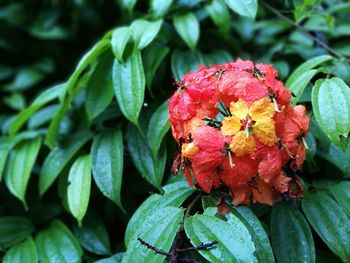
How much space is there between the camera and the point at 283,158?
3.16 feet

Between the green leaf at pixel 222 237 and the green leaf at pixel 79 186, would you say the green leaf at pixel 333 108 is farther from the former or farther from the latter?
the green leaf at pixel 79 186

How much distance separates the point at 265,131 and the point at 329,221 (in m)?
0.28

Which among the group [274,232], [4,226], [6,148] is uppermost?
[6,148]

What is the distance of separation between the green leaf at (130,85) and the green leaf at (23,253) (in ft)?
1.30

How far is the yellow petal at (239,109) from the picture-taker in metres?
0.94

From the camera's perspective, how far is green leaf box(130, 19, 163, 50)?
1.27m

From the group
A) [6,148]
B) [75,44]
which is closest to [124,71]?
[6,148]

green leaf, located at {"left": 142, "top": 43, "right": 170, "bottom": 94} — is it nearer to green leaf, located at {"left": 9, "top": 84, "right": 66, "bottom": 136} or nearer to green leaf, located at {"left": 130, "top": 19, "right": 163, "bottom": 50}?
green leaf, located at {"left": 130, "top": 19, "right": 163, "bottom": 50}

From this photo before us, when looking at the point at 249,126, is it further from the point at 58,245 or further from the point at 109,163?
the point at 58,245

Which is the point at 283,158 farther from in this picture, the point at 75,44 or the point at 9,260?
the point at 75,44

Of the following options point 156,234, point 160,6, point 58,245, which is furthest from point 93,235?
point 160,6

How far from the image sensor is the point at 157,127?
1.21m

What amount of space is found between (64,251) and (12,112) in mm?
920

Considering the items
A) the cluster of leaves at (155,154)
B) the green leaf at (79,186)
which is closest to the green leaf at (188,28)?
the cluster of leaves at (155,154)
